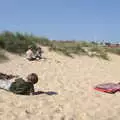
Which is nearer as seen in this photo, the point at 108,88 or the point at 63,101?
the point at 63,101

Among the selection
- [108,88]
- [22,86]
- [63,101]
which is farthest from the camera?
[108,88]

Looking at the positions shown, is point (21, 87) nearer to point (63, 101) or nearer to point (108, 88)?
point (63, 101)

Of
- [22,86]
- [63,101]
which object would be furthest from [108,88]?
[22,86]

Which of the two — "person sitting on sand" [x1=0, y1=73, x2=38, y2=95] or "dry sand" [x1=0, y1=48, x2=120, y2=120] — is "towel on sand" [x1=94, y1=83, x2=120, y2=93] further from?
"person sitting on sand" [x1=0, y1=73, x2=38, y2=95]

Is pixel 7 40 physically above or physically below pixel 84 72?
above

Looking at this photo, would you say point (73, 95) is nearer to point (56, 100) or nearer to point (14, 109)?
point (56, 100)

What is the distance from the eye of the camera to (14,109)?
18.7ft

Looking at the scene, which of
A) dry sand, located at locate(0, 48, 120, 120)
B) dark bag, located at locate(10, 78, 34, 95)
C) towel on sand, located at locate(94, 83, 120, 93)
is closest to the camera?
dry sand, located at locate(0, 48, 120, 120)

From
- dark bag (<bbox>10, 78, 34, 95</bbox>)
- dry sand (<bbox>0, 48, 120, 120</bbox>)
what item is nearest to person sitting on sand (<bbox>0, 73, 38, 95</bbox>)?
dark bag (<bbox>10, 78, 34, 95</bbox>)

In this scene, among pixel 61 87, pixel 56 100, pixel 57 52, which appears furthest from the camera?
pixel 57 52

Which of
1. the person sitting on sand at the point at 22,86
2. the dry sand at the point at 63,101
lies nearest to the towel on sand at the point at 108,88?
the dry sand at the point at 63,101

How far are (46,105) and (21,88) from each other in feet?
3.08

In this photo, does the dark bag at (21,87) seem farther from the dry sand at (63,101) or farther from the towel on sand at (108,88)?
the towel on sand at (108,88)

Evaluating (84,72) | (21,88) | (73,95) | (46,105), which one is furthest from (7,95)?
(84,72)
